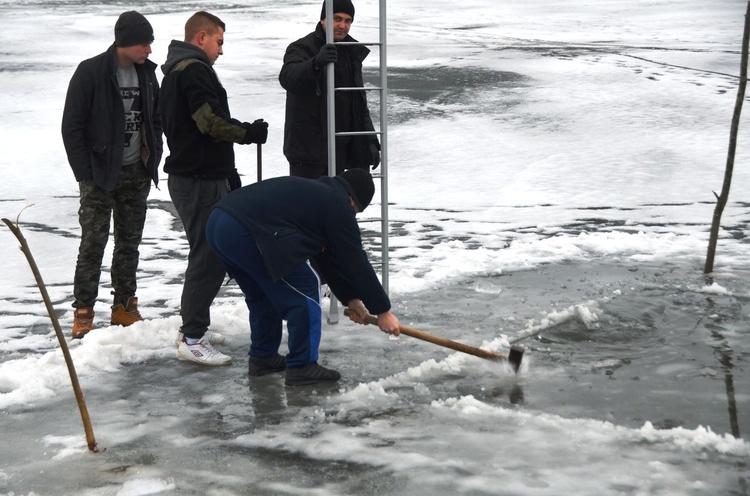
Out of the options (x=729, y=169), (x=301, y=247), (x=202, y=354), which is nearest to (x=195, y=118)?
(x=301, y=247)

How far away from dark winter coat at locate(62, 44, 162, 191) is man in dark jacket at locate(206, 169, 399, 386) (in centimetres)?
113

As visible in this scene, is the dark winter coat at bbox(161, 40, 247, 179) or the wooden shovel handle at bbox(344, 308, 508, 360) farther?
the dark winter coat at bbox(161, 40, 247, 179)

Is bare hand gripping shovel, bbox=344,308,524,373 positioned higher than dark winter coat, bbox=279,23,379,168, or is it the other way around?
dark winter coat, bbox=279,23,379,168

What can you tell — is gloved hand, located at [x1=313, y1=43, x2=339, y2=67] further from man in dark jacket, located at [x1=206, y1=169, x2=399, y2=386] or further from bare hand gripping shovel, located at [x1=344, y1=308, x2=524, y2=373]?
bare hand gripping shovel, located at [x1=344, y1=308, x2=524, y2=373]

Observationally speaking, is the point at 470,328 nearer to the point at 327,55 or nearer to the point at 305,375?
the point at 305,375

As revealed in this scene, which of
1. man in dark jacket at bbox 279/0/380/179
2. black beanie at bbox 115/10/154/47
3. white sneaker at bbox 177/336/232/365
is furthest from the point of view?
man in dark jacket at bbox 279/0/380/179

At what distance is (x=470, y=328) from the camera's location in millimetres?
5750

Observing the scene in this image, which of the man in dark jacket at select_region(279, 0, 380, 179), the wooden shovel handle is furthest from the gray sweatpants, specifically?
the man in dark jacket at select_region(279, 0, 380, 179)

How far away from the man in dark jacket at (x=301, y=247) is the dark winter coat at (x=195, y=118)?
21.9 inches

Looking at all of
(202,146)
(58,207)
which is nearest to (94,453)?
(202,146)

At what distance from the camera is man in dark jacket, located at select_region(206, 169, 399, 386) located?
450 centimetres

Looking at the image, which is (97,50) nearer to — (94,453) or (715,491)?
(94,453)

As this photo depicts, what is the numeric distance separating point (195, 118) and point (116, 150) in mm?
696

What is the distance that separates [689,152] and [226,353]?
6877mm
